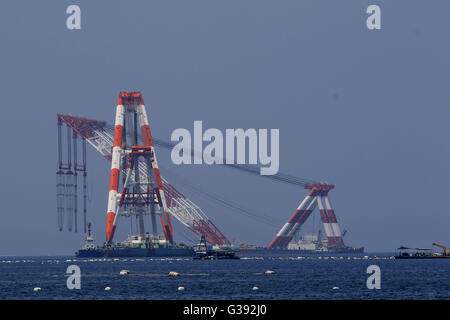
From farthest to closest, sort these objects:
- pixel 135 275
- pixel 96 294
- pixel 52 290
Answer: pixel 135 275, pixel 52 290, pixel 96 294

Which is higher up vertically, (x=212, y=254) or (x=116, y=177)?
(x=116, y=177)

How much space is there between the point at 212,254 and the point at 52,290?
111 m
